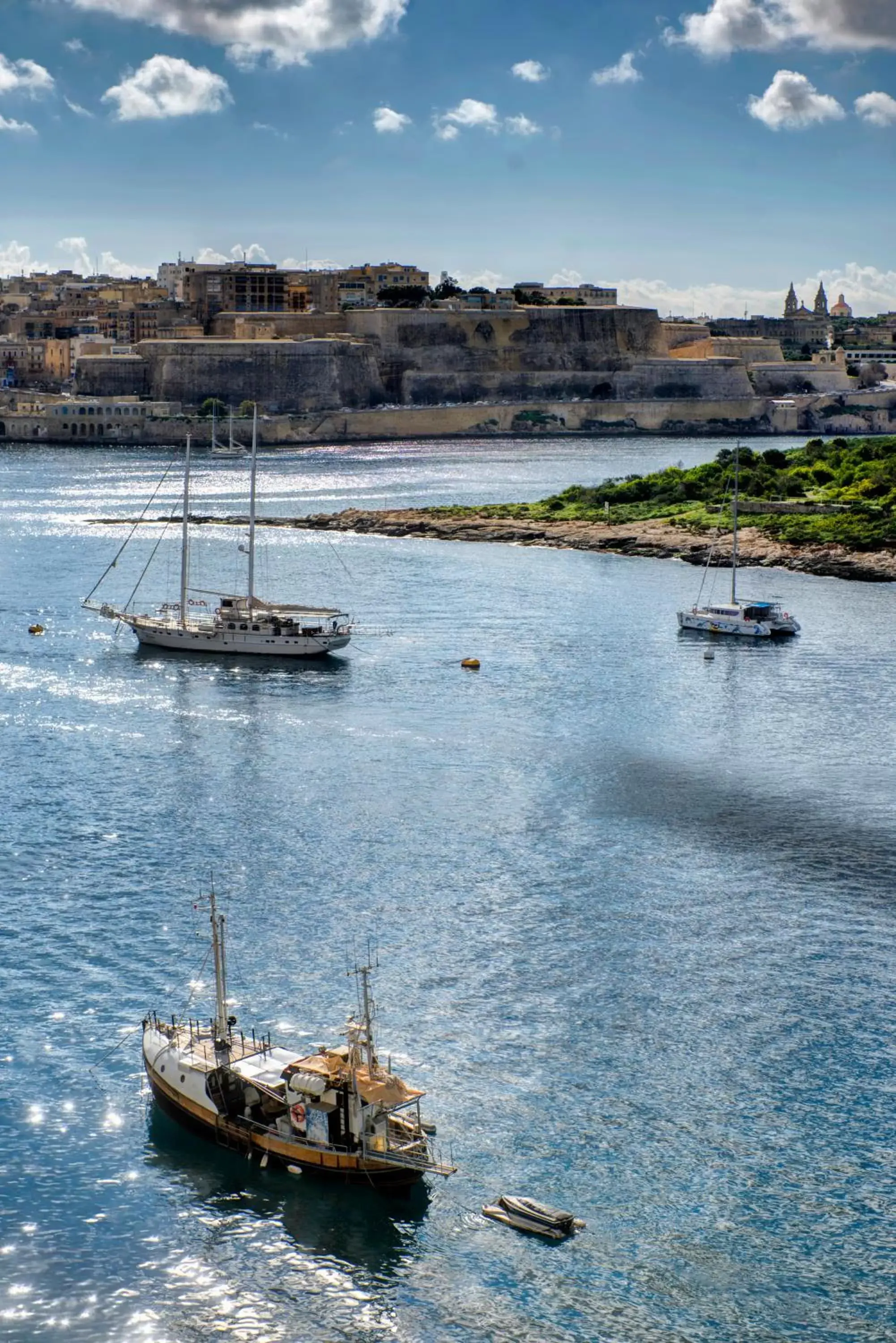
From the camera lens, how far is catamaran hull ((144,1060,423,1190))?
14.9 meters

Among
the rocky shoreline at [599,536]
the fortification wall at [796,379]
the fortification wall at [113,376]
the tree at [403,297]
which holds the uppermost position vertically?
the tree at [403,297]

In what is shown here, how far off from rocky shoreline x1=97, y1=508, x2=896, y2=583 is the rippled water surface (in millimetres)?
11802

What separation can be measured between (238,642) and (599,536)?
20703 millimetres

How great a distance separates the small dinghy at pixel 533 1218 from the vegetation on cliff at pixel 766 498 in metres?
38.6

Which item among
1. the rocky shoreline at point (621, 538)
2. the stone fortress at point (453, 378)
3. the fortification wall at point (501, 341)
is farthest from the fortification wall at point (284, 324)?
the rocky shoreline at point (621, 538)

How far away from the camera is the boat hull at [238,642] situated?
37688 millimetres

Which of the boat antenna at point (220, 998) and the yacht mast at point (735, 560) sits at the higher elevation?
the yacht mast at point (735, 560)

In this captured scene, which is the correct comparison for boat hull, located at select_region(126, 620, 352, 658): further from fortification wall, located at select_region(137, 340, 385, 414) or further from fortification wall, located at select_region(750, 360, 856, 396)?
fortification wall, located at select_region(750, 360, 856, 396)

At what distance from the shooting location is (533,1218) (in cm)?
1434

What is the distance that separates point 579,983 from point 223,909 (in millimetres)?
4464

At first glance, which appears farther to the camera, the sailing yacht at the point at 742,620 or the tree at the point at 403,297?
the tree at the point at 403,297

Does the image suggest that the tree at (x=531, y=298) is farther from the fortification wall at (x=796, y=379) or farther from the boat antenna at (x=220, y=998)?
the boat antenna at (x=220, y=998)

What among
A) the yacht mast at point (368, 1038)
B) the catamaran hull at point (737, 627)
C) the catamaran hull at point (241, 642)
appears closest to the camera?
the yacht mast at point (368, 1038)

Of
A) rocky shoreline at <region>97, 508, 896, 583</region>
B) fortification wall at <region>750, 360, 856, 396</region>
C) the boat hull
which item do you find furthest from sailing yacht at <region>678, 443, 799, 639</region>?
fortification wall at <region>750, 360, 856, 396</region>
